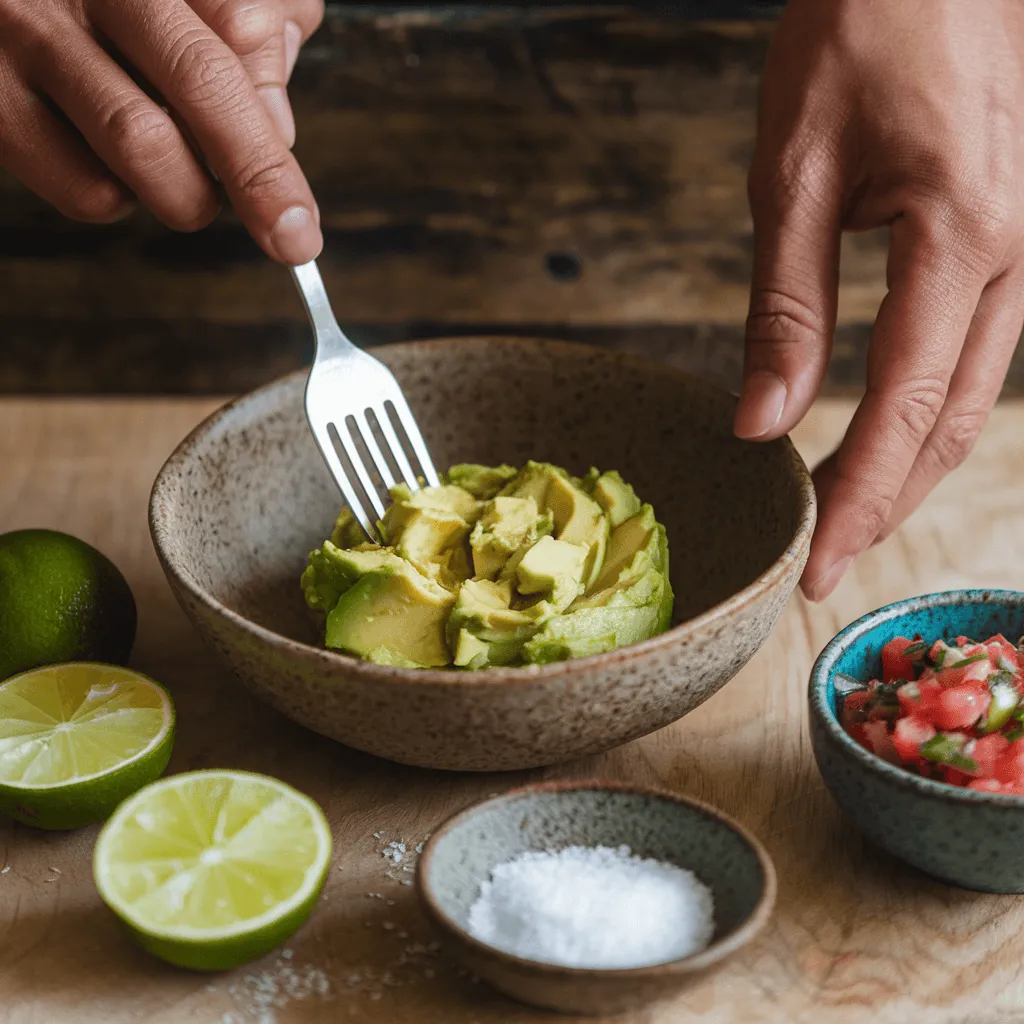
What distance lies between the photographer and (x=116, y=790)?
1.23 m

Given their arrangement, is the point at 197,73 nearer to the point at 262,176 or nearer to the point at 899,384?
the point at 262,176

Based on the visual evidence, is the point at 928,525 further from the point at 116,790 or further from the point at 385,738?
the point at 116,790

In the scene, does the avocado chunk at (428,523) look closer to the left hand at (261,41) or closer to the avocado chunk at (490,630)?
the avocado chunk at (490,630)

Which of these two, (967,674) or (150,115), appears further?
(150,115)

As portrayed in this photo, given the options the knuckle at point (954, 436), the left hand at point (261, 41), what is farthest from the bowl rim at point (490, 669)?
the left hand at point (261, 41)

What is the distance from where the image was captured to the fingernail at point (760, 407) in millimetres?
1445

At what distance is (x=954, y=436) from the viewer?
156cm

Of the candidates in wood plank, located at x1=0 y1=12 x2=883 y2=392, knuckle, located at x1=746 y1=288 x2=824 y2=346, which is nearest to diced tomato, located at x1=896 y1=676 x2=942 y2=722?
knuckle, located at x1=746 y1=288 x2=824 y2=346

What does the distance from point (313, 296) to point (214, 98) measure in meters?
0.26

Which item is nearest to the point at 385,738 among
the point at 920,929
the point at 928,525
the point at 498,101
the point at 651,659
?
the point at 651,659

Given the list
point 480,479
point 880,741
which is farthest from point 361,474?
point 880,741

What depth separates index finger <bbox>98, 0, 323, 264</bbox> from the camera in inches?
53.6

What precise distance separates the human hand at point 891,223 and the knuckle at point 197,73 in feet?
2.12

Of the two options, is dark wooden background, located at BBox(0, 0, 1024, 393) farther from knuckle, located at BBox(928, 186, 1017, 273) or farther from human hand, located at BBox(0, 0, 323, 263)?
knuckle, located at BBox(928, 186, 1017, 273)
